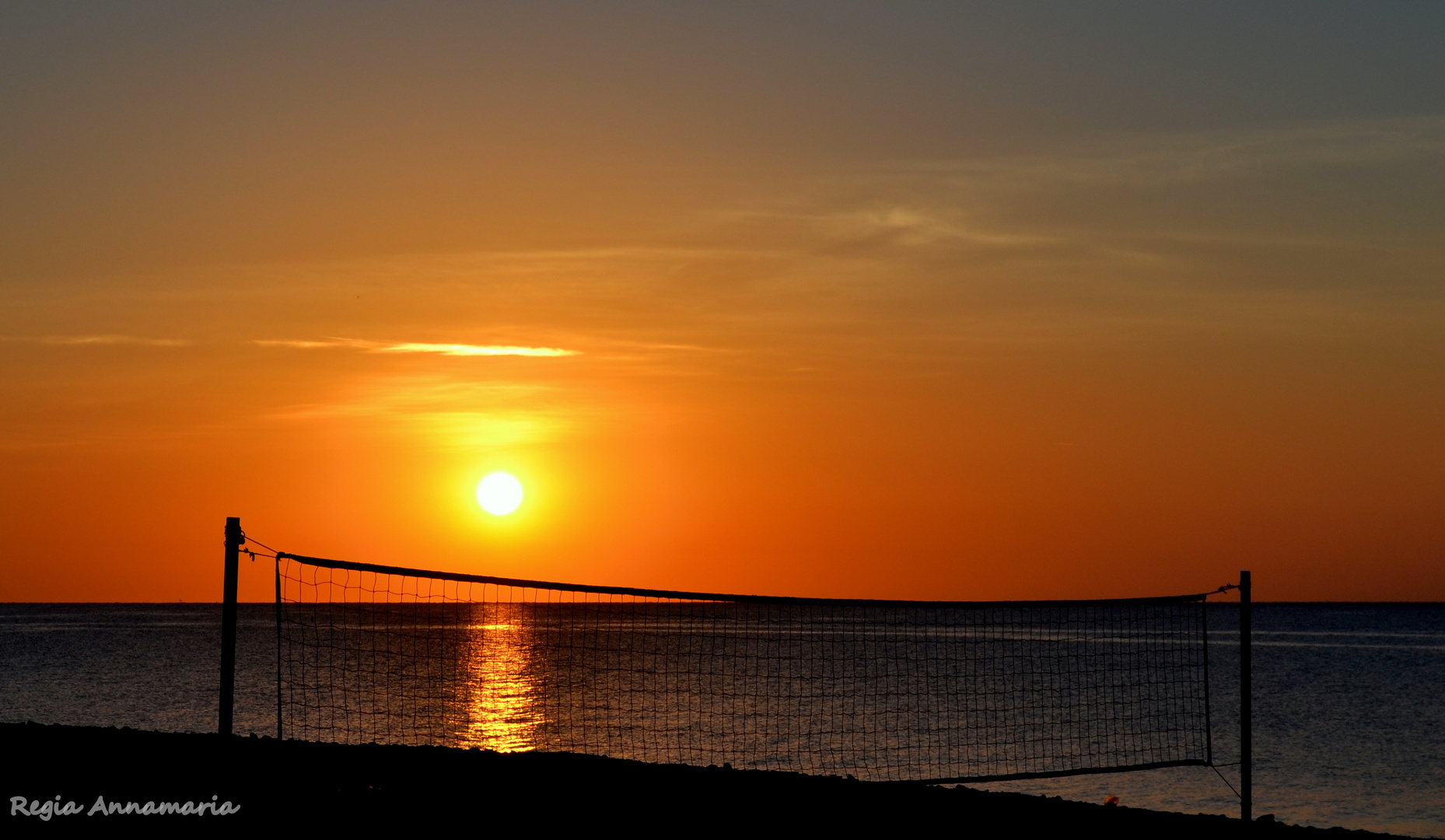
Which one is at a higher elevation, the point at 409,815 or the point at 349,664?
the point at 409,815

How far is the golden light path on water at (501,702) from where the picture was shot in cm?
3544

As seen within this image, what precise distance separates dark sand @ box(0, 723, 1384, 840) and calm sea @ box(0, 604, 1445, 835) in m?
11.2

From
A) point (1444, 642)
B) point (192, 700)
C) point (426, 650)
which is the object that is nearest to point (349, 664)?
point (426, 650)

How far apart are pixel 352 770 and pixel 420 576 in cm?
282

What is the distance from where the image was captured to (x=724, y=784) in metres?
12.2

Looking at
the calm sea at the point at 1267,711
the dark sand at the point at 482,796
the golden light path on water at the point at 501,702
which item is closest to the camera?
the dark sand at the point at 482,796

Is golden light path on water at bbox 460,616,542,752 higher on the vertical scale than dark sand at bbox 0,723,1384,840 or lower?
lower

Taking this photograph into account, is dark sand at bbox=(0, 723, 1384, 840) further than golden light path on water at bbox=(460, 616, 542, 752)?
No

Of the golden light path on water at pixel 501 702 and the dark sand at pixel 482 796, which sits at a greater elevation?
Answer: the dark sand at pixel 482 796

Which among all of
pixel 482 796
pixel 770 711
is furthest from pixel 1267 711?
pixel 482 796

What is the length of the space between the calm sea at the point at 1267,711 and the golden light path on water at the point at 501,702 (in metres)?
5.88

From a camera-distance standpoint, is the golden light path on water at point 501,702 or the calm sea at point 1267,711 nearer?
the calm sea at point 1267,711

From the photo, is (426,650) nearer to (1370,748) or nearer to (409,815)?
(1370,748)

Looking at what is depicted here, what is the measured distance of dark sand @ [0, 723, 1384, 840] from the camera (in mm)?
9664
